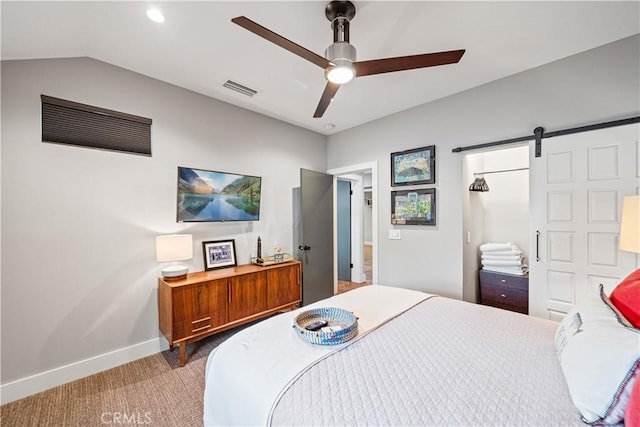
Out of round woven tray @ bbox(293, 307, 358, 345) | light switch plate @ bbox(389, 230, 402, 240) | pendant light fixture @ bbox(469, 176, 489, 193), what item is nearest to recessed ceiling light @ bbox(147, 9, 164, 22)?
round woven tray @ bbox(293, 307, 358, 345)

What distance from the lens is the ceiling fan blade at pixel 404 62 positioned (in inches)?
62.1

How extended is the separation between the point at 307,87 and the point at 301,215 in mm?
1647

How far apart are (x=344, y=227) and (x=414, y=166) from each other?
222 centimetres

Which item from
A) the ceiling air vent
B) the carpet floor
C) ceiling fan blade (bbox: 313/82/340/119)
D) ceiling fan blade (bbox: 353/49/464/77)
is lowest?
the carpet floor

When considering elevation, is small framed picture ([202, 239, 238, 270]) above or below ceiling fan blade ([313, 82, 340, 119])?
below

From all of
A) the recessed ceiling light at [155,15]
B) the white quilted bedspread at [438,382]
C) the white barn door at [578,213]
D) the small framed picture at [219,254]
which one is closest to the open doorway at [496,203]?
the white barn door at [578,213]

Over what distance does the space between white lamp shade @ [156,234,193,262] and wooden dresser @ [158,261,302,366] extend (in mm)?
235

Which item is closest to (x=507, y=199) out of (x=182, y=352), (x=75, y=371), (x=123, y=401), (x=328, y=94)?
(x=328, y=94)

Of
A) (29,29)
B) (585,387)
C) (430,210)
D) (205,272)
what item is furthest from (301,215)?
(585,387)

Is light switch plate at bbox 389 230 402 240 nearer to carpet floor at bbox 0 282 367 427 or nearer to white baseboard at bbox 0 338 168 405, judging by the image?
carpet floor at bbox 0 282 367 427

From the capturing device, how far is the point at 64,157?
2129 mm

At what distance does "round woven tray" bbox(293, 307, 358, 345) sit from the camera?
4.28 ft

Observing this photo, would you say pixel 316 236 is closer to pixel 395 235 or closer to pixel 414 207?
pixel 395 235

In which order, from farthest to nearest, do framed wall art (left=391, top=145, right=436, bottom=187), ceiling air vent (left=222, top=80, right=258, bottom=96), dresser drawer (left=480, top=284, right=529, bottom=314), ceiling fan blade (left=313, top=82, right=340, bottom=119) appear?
framed wall art (left=391, top=145, right=436, bottom=187) → dresser drawer (left=480, top=284, right=529, bottom=314) → ceiling air vent (left=222, top=80, right=258, bottom=96) → ceiling fan blade (left=313, top=82, right=340, bottom=119)
